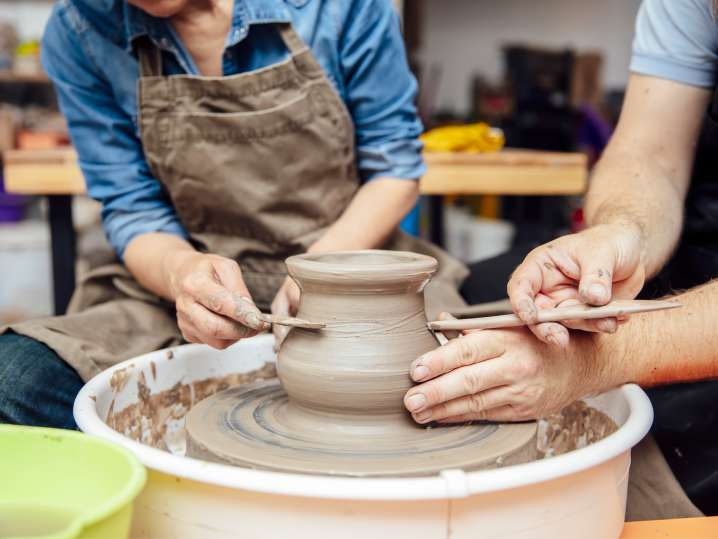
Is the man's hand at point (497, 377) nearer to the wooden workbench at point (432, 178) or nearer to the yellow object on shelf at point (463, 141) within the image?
the wooden workbench at point (432, 178)

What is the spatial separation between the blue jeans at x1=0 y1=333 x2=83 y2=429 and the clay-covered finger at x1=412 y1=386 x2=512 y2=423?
522 mm

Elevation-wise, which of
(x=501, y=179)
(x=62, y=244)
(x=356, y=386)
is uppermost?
(x=356, y=386)

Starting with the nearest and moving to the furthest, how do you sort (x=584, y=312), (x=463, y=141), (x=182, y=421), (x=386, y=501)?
(x=386, y=501) < (x=584, y=312) < (x=182, y=421) < (x=463, y=141)

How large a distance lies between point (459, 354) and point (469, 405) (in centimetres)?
7

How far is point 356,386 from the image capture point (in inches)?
34.4

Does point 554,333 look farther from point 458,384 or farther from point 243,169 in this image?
point 243,169

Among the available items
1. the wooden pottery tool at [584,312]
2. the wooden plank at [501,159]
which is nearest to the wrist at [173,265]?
the wooden pottery tool at [584,312]

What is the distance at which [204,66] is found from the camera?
1.33m

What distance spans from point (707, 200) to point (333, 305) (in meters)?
0.75

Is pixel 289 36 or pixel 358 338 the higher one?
pixel 289 36

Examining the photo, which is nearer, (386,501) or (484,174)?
(386,501)

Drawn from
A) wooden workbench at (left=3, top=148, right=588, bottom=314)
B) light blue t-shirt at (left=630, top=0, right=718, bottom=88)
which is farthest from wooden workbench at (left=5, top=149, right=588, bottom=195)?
light blue t-shirt at (left=630, top=0, right=718, bottom=88)

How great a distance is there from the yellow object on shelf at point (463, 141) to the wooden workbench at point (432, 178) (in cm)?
14

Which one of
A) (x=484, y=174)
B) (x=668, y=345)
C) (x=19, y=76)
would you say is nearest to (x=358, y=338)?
(x=668, y=345)
